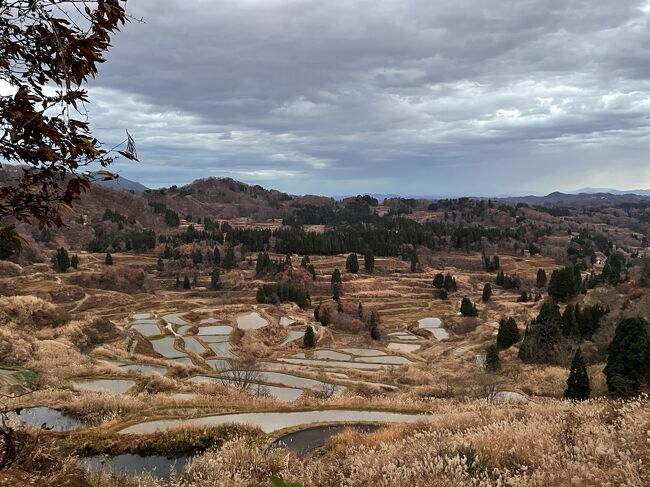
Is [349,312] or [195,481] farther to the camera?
[349,312]

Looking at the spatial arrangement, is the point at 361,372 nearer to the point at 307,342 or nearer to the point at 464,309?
the point at 307,342

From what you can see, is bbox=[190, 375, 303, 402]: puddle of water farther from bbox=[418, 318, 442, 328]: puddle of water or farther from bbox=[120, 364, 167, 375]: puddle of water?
bbox=[418, 318, 442, 328]: puddle of water

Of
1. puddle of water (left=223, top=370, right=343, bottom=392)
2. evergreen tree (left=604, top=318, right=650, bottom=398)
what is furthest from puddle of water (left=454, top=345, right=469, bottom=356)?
puddle of water (left=223, top=370, right=343, bottom=392)

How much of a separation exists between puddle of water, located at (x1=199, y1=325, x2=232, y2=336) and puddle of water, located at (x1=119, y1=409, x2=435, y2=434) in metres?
39.5

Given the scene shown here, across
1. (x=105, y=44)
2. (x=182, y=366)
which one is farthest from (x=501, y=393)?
(x=105, y=44)

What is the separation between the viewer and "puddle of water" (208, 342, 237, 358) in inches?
1851

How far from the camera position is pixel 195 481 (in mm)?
8164

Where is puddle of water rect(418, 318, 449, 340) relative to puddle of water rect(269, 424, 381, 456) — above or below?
below

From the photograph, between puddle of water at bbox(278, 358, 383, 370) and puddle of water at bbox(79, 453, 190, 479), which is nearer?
puddle of water at bbox(79, 453, 190, 479)

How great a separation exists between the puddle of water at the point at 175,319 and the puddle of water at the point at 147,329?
12.5 feet

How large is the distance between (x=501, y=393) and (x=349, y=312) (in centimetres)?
4273

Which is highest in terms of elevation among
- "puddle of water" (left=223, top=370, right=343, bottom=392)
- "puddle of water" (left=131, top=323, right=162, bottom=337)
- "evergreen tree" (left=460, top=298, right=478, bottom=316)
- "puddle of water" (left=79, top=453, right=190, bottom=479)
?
"puddle of water" (left=79, top=453, right=190, bottom=479)

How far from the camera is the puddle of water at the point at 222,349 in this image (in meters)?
47.0

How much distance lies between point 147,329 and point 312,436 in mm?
45705
